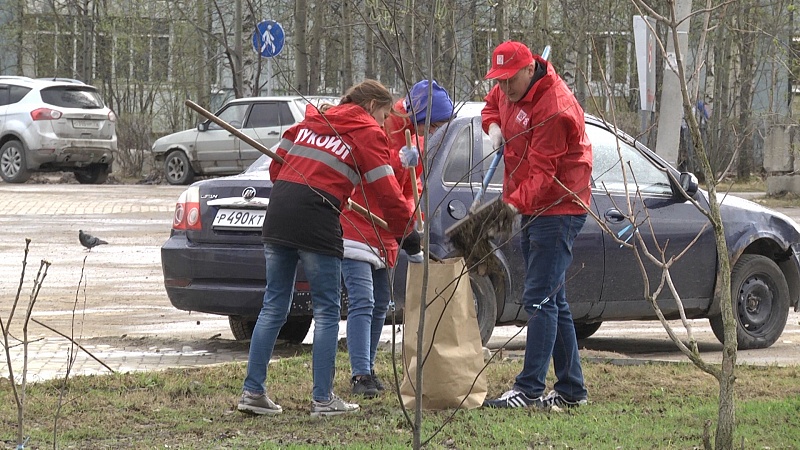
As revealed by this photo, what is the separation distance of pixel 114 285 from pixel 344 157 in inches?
279

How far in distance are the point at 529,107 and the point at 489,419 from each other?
56.7 inches

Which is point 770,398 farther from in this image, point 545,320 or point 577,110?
point 577,110

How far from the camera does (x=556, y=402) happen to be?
250 inches

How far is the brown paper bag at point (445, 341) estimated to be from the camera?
6.14m

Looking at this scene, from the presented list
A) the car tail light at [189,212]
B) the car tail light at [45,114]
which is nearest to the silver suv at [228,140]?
the car tail light at [45,114]

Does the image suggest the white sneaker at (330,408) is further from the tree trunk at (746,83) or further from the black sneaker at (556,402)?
the tree trunk at (746,83)

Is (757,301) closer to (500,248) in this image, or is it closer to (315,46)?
(500,248)

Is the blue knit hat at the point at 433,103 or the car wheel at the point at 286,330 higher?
the blue knit hat at the point at 433,103

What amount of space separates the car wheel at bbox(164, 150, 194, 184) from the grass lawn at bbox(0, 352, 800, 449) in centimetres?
2059

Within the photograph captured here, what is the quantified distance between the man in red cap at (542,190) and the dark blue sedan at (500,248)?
116 cm

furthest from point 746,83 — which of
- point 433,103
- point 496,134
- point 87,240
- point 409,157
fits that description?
point 409,157

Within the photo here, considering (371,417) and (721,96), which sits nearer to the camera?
(371,417)

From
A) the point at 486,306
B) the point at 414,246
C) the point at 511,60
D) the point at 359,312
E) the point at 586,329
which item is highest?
the point at 511,60

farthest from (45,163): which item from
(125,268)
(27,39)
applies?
(27,39)
